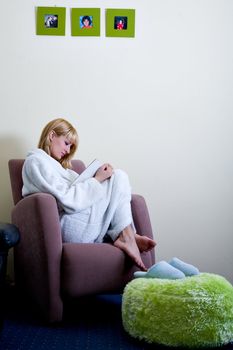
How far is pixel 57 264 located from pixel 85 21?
157 centimetres

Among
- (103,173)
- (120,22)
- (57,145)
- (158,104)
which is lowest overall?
(103,173)

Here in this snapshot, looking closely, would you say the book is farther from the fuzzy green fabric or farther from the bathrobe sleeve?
the fuzzy green fabric

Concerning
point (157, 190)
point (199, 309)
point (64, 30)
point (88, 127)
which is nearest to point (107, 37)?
point (64, 30)

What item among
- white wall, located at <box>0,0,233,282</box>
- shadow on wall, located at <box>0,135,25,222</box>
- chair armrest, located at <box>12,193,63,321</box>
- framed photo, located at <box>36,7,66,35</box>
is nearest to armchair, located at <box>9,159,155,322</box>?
chair armrest, located at <box>12,193,63,321</box>

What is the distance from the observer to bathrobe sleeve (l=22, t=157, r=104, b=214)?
1844 millimetres

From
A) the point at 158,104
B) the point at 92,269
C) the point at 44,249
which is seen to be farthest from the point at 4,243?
the point at 158,104

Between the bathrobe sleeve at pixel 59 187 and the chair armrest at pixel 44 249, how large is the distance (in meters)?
0.13

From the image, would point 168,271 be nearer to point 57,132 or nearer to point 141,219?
point 141,219

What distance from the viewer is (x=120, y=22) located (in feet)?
8.24

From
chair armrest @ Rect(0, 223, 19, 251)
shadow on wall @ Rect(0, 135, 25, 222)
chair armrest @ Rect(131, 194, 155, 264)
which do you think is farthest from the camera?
shadow on wall @ Rect(0, 135, 25, 222)

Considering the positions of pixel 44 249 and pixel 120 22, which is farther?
pixel 120 22

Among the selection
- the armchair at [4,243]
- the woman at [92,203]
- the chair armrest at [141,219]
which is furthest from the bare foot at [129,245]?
the armchair at [4,243]

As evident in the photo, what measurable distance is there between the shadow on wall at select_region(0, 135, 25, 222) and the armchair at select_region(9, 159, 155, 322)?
2.37 ft

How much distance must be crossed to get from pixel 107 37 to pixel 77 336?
5.83 ft
